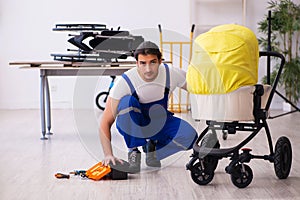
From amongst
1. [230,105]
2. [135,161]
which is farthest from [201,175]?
[135,161]

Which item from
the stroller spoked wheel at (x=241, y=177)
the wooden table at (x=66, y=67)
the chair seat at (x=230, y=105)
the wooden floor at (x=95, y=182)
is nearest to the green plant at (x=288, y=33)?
the wooden floor at (x=95, y=182)

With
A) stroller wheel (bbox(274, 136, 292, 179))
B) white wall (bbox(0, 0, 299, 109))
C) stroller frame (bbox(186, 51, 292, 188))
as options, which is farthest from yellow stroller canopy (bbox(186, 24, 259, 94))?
white wall (bbox(0, 0, 299, 109))

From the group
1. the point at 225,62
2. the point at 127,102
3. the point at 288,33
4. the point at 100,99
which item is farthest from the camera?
the point at 100,99

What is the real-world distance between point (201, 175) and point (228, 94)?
18.2 inches

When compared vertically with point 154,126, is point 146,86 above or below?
above

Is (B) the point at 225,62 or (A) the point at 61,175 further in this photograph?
(A) the point at 61,175

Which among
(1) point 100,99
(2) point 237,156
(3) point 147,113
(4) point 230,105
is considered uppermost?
(4) point 230,105

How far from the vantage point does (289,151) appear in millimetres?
3426

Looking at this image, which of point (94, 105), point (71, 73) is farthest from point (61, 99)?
point (71, 73)

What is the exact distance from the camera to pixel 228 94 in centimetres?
320

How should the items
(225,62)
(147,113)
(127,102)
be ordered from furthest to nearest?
(147,113), (127,102), (225,62)

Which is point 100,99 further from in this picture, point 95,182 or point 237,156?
point 237,156

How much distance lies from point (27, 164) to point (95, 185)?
83cm

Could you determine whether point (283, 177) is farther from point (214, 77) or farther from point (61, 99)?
point (61, 99)
